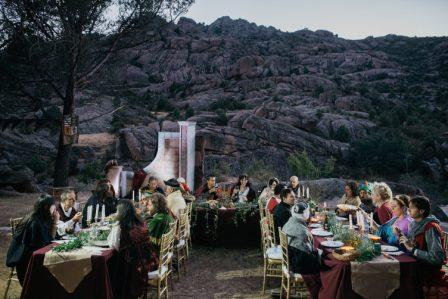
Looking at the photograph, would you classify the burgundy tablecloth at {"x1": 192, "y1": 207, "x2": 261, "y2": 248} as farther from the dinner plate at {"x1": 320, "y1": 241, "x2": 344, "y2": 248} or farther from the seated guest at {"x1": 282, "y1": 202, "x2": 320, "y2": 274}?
the dinner plate at {"x1": 320, "y1": 241, "x2": 344, "y2": 248}

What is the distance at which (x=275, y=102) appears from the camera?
35.7m

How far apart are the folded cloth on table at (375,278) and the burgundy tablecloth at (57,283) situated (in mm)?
2625

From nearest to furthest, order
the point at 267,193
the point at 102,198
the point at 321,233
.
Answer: the point at 321,233, the point at 102,198, the point at 267,193

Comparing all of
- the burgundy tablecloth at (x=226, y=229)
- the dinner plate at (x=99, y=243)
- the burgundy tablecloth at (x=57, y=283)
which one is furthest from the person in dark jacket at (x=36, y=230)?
the burgundy tablecloth at (x=226, y=229)

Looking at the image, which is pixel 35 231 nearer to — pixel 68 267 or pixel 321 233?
pixel 68 267

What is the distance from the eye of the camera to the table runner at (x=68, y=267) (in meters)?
4.00

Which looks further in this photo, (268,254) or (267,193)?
(267,193)

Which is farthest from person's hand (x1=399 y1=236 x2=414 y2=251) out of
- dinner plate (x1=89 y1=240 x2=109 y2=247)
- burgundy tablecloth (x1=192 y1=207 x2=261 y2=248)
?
burgundy tablecloth (x1=192 y1=207 x2=261 y2=248)

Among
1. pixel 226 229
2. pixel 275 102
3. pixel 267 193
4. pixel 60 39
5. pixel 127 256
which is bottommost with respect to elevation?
pixel 226 229

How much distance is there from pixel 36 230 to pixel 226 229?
4.10 metres

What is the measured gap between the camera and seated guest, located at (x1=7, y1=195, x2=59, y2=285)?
4.41 m

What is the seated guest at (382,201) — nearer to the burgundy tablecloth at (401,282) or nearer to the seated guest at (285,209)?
the seated guest at (285,209)

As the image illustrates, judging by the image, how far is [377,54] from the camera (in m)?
56.5

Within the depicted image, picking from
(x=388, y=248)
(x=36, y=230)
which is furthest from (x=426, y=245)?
(x=36, y=230)
